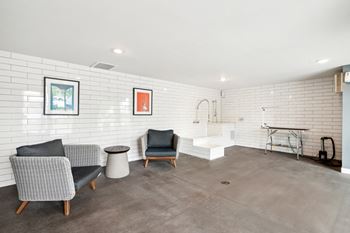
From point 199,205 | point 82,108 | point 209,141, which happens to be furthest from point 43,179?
point 209,141

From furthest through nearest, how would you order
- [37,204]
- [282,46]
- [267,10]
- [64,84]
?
[64,84] < [282,46] < [37,204] < [267,10]

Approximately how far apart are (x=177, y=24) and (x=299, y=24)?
1388mm

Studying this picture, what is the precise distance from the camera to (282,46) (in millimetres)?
2502

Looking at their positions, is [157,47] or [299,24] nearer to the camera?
[299,24]

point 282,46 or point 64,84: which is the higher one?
point 282,46

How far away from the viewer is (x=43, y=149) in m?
2.40

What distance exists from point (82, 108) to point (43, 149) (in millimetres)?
1336

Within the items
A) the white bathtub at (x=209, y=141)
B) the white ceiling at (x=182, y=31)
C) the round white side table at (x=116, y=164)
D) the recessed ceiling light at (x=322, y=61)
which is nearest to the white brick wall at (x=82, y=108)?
the white ceiling at (x=182, y=31)

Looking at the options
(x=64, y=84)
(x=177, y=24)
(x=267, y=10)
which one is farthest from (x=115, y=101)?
(x=267, y=10)

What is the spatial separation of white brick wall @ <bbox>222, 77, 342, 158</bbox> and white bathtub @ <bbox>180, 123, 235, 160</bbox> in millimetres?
662

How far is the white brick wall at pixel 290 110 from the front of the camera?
4605 millimetres

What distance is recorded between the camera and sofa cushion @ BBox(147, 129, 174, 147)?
4203mm

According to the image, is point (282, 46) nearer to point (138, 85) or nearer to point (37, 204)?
point (138, 85)

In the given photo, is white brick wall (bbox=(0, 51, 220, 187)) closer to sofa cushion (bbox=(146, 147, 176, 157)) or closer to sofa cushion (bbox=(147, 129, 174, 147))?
sofa cushion (bbox=(147, 129, 174, 147))
